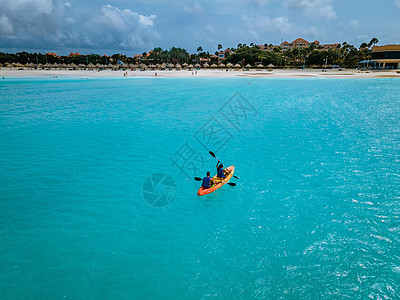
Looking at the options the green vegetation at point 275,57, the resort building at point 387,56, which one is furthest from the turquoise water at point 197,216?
the green vegetation at point 275,57

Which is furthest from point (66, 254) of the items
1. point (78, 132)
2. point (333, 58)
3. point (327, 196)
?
point (333, 58)

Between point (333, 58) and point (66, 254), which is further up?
point (333, 58)

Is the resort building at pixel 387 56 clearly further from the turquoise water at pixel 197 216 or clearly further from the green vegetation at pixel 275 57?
the turquoise water at pixel 197 216

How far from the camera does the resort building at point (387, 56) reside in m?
90.9

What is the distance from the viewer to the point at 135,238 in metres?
9.34

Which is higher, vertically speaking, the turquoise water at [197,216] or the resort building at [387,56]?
the resort building at [387,56]

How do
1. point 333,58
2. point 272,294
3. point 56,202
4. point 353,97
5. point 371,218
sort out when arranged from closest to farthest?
point 272,294, point 371,218, point 56,202, point 353,97, point 333,58

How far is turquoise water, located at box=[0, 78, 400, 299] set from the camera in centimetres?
755

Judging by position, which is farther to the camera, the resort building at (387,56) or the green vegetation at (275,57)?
the green vegetation at (275,57)

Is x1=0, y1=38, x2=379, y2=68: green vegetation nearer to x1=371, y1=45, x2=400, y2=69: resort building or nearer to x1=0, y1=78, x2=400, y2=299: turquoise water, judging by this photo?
x1=371, y1=45, x2=400, y2=69: resort building

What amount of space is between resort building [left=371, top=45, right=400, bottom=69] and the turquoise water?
309ft

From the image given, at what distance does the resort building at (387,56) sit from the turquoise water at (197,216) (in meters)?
94.1

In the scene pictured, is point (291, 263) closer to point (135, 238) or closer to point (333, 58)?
point (135, 238)

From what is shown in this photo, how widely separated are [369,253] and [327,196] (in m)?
3.69
